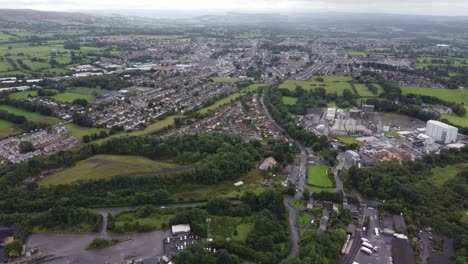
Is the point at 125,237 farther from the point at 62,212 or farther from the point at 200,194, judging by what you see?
the point at 200,194

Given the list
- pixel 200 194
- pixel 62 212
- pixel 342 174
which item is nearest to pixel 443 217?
pixel 342 174

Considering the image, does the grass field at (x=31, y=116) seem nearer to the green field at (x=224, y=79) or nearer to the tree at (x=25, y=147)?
the tree at (x=25, y=147)

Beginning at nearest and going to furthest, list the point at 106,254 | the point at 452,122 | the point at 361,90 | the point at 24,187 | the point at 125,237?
1. the point at 106,254
2. the point at 125,237
3. the point at 24,187
4. the point at 452,122
5. the point at 361,90

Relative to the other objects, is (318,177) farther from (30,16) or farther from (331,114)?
(30,16)

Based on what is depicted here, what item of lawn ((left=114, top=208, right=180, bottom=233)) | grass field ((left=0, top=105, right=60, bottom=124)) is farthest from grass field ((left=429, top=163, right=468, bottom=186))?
grass field ((left=0, top=105, right=60, bottom=124))

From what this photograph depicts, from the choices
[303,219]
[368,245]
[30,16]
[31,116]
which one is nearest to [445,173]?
[368,245]

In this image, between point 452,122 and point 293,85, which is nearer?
point 452,122
